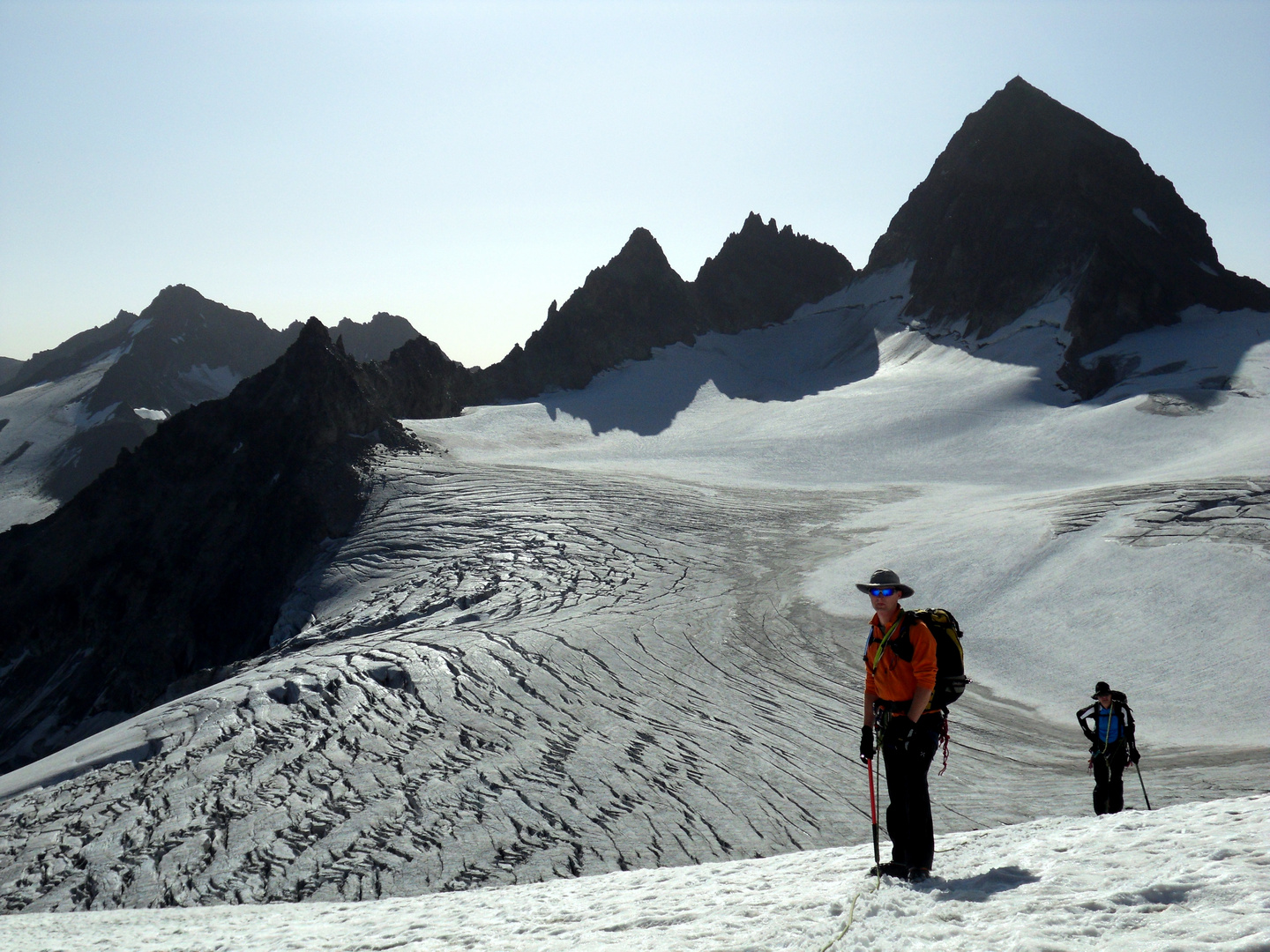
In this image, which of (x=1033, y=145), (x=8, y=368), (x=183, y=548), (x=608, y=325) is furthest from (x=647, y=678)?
(x=8, y=368)

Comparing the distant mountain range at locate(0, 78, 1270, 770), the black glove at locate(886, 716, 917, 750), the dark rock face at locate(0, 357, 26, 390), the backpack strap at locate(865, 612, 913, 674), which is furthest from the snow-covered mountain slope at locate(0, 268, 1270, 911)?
the dark rock face at locate(0, 357, 26, 390)

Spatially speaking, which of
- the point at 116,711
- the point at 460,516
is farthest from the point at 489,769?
the point at 116,711

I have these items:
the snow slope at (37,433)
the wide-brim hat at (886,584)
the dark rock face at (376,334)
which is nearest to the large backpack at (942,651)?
the wide-brim hat at (886,584)

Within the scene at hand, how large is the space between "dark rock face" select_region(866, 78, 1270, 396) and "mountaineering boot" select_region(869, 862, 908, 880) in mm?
50661

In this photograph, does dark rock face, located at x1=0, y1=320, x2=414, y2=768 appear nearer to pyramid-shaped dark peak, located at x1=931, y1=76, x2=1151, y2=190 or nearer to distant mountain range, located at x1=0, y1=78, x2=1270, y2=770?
distant mountain range, located at x1=0, y1=78, x2=1270, y2=770

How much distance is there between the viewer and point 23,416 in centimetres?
10838

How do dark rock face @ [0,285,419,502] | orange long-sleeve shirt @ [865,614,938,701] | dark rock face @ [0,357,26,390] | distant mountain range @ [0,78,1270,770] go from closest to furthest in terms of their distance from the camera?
orange long-sleeve shirt @ [865,614,938,701], distant mountain range @ [0,78,1270,770], dark rock face @ [0,285,419,502], dark rock face @ [0,357,26,390]

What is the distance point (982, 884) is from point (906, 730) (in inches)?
40.8

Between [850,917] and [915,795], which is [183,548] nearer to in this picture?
[915,795]

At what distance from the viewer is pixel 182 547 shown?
3488 centimetres

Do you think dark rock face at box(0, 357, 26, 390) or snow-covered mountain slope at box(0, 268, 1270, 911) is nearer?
snow-covered mountain slope at box(0, 268, 1270, 911)

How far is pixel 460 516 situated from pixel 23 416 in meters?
106

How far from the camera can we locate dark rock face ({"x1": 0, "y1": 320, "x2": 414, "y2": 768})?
30.2 metres

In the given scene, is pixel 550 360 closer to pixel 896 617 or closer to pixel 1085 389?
pixel 1085 389
